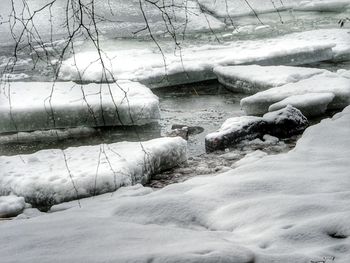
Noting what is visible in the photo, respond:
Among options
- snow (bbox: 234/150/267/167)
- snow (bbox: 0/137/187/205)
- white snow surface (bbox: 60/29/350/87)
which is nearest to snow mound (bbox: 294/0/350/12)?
white snow surface (bbox: 60/29/350/87)

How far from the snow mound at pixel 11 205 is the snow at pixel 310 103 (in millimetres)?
2965

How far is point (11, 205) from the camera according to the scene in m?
3.76

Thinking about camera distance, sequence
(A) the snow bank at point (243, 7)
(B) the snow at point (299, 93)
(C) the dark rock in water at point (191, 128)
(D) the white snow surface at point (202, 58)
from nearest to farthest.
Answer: (C) the dark rock in water at point (191, 128) < (B) the snow at point (299, 93) < (D) the white snow surface at point (202, 58) < (A) the snow bank at point (243, 7)

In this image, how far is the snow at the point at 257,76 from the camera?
6.54 m

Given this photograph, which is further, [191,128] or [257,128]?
[191,128]

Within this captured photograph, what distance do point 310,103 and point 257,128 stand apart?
782 mm

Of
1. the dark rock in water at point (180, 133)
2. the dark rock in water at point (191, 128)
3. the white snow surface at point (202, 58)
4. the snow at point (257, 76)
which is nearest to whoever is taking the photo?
the dark rock in water at point (180, 133)

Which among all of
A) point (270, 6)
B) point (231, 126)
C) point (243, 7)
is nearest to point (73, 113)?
point (231, 126)

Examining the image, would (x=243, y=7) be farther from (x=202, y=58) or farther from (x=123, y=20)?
(x=202, y=58)

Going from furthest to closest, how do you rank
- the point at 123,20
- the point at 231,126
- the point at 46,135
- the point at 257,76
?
the point at 123,20 < the point at 257,76 < the point at 46,135 < the point at 231,126

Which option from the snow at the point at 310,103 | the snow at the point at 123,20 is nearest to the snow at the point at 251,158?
the snow at the point at 310,103

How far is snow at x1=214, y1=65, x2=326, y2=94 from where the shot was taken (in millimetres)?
6539

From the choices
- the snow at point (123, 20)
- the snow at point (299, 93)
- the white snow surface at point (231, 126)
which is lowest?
the white snow surface at point (231, 126)

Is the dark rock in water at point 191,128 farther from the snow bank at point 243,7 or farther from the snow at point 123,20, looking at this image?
the snow bank at point 243,7
